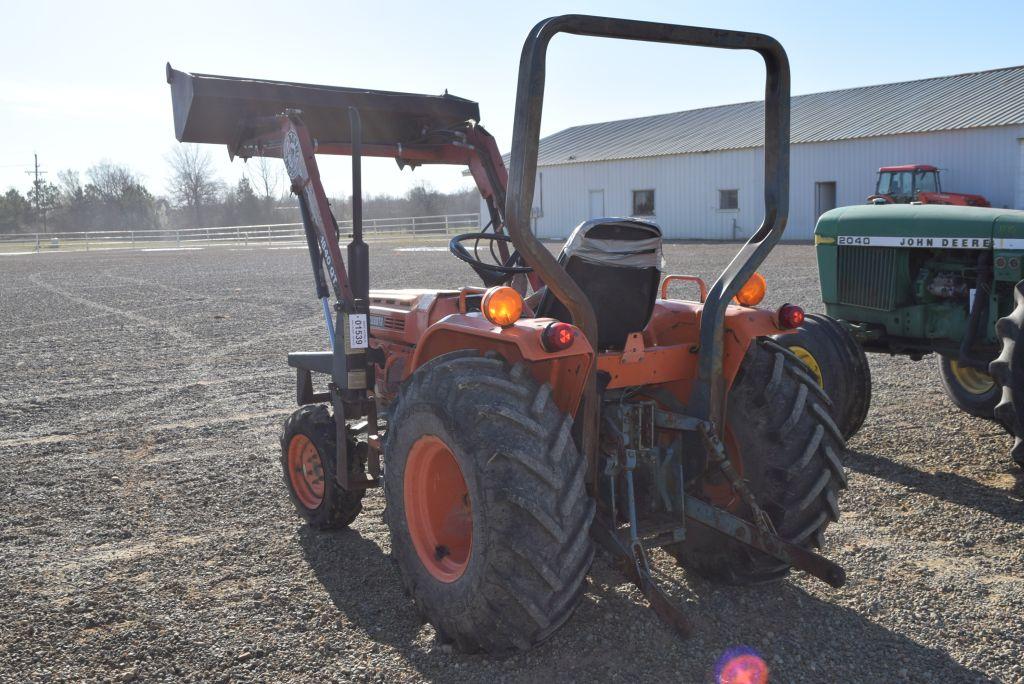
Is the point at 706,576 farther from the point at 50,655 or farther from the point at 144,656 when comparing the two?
the point at 50,655

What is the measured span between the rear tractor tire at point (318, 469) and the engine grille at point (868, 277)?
4.17 meters

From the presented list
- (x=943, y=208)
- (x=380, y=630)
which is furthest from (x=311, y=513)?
(x=943, y=208)

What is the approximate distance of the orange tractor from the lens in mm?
3066

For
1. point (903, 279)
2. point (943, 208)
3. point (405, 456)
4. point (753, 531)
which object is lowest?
point (753, 531)

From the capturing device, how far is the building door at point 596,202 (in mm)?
36781

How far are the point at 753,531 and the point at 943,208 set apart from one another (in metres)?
4.14

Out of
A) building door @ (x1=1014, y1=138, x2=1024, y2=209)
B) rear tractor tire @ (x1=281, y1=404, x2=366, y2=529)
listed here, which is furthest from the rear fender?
building door @ (x1=1014, y1=138, x2=1024, y2=209)

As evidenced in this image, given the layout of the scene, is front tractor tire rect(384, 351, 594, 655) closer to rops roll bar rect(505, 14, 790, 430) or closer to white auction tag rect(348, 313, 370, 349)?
rops roll bar rect(505, 14, 790, 430)

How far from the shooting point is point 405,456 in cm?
353

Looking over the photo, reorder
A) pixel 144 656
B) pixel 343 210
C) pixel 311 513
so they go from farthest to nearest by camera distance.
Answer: pixel 343 210 → pixel 311 513 → pixel 144 656

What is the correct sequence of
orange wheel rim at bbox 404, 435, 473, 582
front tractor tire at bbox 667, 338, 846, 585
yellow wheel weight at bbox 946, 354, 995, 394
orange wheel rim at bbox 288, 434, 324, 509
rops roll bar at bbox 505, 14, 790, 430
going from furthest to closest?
yellow wheel weight at bbox 946, 354, 995, 394
orange wheel rim at bbox 288, 434, 324, 509
front tractor tire at bbox 667, 338, 846, 585
orange wheel rim at bbox 404, 435, 473, 582
rops roll bar at bbox 505, 14, 790, 430

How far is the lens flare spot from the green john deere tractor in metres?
2.87

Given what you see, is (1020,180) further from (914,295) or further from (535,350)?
(535,350)

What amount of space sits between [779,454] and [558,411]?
3.51 feet
